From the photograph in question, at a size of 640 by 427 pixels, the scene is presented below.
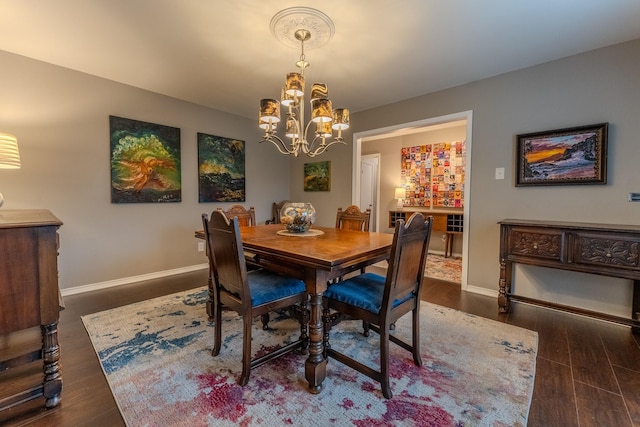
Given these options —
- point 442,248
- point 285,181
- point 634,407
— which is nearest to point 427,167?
point 442,248

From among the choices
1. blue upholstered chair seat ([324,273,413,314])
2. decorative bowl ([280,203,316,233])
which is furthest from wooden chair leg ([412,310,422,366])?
decorative bowl ([280,203,316,233])

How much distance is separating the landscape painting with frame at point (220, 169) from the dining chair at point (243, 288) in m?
2.47

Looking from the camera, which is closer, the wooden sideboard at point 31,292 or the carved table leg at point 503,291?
the wooden sideboard at point 31,292

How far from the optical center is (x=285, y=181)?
5.13 metres

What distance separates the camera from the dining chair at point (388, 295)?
4.70ft

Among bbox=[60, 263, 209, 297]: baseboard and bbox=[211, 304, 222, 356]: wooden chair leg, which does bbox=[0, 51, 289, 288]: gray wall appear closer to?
bbox=[60, 263, 209, 297]: baseboard

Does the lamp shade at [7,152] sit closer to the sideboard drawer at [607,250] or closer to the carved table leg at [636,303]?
the sideboard drawer at [607,250]

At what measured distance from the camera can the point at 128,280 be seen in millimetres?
3316

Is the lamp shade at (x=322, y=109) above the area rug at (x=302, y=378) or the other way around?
above

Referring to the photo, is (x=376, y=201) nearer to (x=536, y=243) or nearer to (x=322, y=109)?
(x=536, y=243)

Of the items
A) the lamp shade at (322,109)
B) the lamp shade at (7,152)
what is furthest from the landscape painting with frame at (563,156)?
the lamp shade at (7,152)

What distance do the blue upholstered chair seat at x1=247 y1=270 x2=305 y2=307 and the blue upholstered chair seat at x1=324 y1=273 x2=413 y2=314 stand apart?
8.2 inches

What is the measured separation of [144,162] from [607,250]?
4.59 metres

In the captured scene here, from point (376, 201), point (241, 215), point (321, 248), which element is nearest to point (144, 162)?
point (241, 215)
